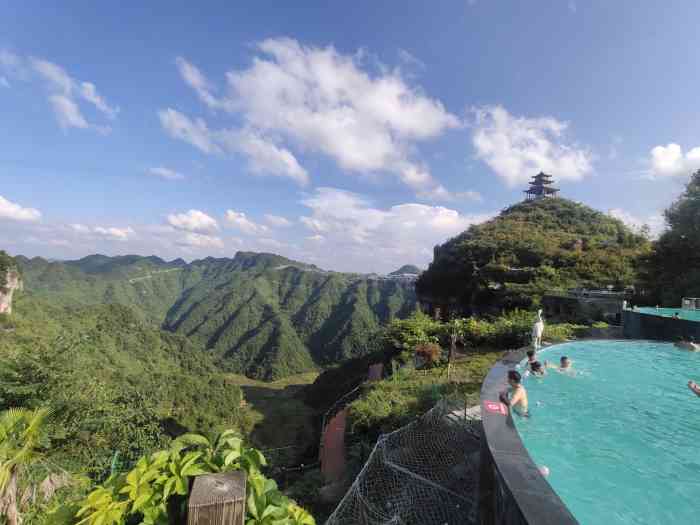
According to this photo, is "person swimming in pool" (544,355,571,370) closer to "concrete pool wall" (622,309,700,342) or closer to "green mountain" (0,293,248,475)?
"concrete pool wall" (622,309,700,342)

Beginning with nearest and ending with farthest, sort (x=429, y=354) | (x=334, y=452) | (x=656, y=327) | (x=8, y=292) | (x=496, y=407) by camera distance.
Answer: (x=496, y=407), (x=334, y=452), (x=656, y=327), (x=429, y=354), (x=8, y=292)

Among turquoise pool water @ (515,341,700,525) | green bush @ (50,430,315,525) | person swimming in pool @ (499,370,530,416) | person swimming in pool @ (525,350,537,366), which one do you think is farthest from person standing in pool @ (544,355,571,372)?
green bush @ (50,430,315,525)

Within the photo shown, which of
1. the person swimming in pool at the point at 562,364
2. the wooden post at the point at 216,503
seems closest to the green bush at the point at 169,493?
the wooden post at the point at 216,503

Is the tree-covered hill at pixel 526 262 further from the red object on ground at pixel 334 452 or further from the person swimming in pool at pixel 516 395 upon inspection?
the person swimming in pool at pixel 516 395

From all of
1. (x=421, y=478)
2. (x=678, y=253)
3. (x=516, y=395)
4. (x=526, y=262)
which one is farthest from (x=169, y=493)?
(x=526, y=262)

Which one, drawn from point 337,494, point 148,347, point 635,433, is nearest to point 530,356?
point 635,433

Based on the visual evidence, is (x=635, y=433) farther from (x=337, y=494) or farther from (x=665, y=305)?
(x=665, y=305)

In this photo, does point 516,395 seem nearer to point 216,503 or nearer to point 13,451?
point 216,503
